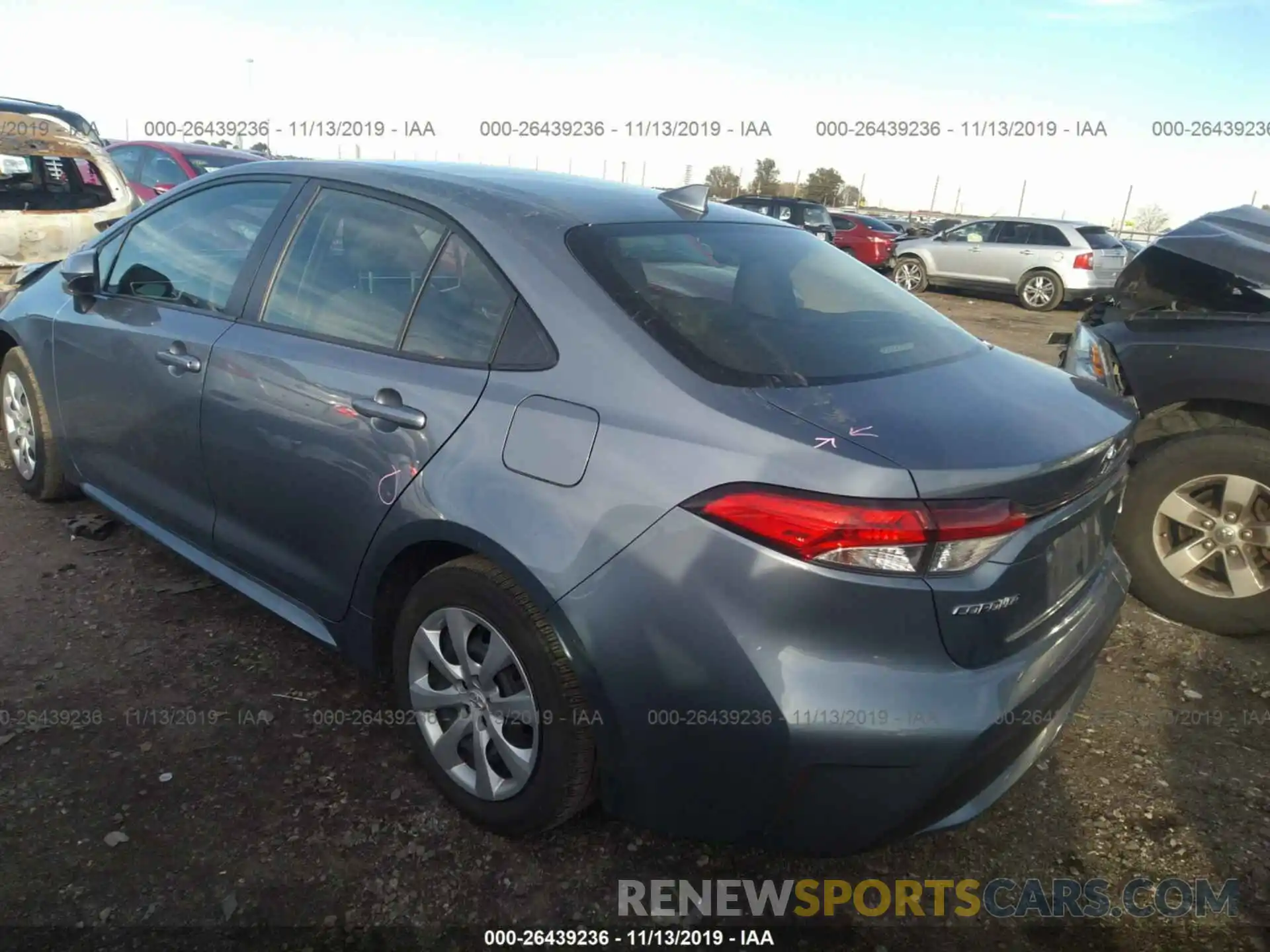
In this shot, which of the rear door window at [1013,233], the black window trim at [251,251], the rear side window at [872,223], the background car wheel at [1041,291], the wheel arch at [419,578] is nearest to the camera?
the wheel arch at [419,578]

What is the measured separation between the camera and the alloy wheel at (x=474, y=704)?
7.16ft

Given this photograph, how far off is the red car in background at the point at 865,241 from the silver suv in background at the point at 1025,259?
0.71 meters

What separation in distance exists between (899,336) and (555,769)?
4.84ft

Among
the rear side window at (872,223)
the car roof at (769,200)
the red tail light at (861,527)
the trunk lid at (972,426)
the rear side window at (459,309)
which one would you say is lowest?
the rear side window at (872,223)

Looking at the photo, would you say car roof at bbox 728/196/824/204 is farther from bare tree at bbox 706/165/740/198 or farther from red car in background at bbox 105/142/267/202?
bare tree at bbox 706/165/740/198

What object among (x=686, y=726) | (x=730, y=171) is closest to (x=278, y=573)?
(x=686, y=726)

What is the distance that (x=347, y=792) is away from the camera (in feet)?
8.16

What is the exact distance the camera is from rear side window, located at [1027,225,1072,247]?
15.3 meters

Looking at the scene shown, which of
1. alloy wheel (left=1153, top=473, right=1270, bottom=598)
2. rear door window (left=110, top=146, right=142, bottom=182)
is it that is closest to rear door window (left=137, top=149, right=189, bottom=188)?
rear door window (left=110, top=146, right=142, bottom=182)

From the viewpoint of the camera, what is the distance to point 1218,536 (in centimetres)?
356

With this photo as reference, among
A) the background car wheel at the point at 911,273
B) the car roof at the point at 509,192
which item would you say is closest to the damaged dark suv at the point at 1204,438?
the car roof at the point at 509,192

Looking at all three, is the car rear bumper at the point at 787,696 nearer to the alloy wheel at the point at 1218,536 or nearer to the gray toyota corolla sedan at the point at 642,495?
the gray toyota corolla sedan at the point at 642,495

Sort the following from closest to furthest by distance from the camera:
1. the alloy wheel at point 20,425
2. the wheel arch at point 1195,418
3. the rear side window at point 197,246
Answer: the rear side window at point 197,246 → the wheel arch at point 1195,418 → the alloy wheel at point 20,425

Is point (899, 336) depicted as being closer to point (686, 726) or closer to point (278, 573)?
point (686, 726)
